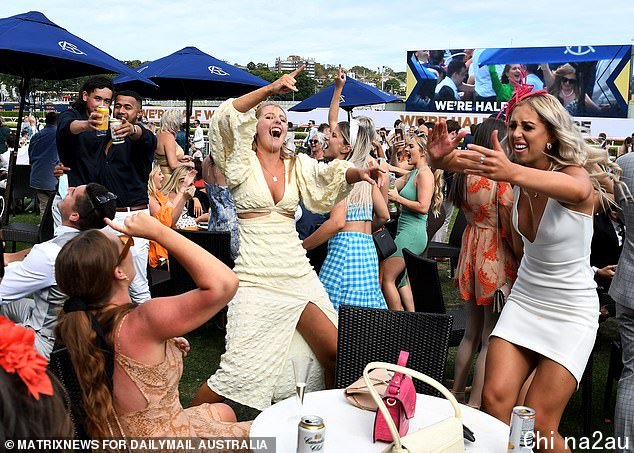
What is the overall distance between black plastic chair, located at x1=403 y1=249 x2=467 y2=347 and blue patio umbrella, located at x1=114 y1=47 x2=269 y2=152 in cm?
490

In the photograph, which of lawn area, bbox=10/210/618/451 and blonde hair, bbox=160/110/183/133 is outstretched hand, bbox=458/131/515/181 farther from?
blonde hair, bbox=160/110/183/133

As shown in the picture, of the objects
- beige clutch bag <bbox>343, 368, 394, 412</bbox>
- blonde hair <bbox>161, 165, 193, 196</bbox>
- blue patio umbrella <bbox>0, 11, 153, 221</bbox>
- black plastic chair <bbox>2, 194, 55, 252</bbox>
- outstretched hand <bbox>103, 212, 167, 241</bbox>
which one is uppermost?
blue patio umbrella <bbox>0, 11, 153, 221</bbox>

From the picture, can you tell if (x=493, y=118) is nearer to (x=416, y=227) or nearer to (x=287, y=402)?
(x=416, y=227)

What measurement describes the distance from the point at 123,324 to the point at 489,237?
263 cm

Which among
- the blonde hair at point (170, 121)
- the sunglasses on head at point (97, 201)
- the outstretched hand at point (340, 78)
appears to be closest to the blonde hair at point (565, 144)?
the outstretched hand at point (340, 78)

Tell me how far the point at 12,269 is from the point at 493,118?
3.02 m

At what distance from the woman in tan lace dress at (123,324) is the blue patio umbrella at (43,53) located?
175 inches

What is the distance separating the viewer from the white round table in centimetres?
232

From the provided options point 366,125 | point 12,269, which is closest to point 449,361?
point 366,125

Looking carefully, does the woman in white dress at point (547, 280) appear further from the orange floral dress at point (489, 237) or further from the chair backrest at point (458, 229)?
the chair backrest at point (458, 229)

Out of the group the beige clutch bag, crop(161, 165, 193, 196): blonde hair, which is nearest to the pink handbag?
the beige clutch bag

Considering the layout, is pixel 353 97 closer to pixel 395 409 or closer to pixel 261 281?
pixel 261 281

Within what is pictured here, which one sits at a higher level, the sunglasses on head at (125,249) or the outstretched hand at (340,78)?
the outstretched hand at (340,78)

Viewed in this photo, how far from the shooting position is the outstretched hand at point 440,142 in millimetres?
2973
